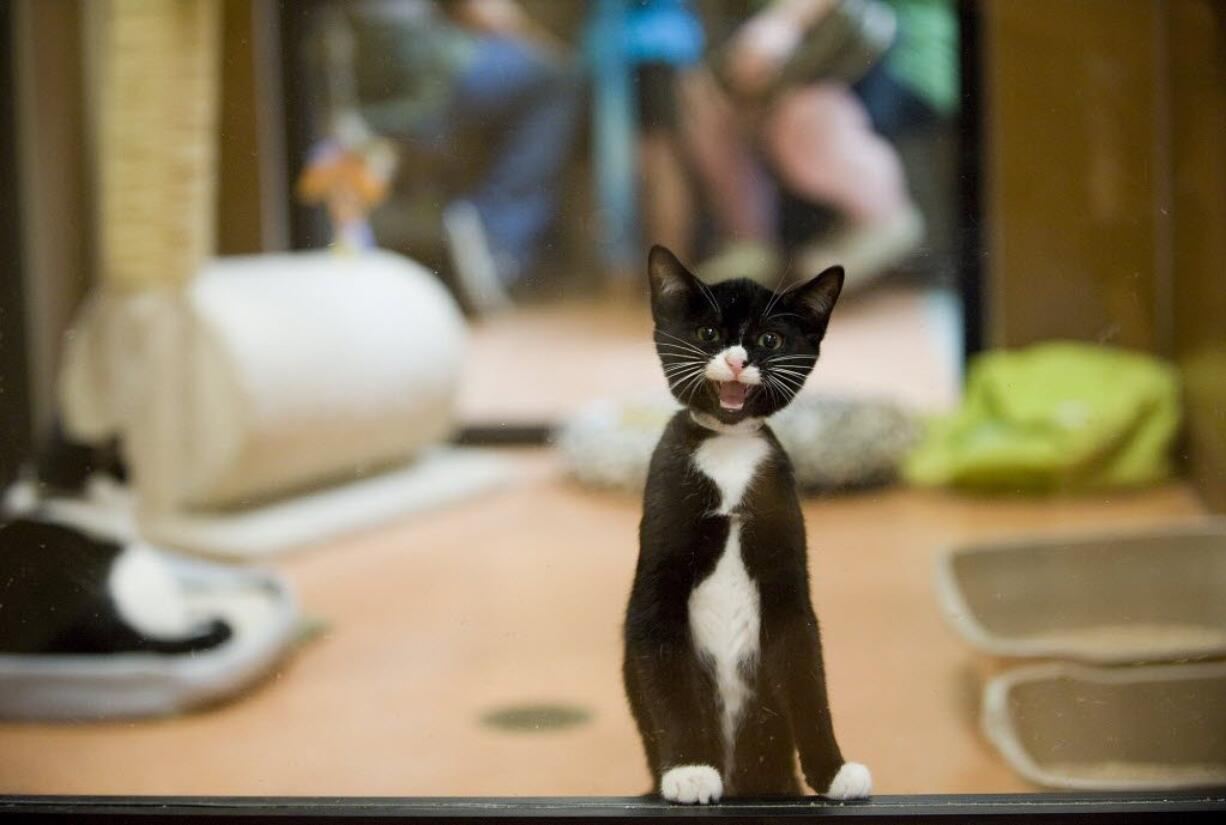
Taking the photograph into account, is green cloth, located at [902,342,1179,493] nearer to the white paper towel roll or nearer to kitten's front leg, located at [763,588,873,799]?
the white paper towel roll

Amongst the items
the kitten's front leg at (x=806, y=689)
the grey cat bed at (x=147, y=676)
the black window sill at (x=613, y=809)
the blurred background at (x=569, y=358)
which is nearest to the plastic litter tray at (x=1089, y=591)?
the blurred background at (x=569, y=358)

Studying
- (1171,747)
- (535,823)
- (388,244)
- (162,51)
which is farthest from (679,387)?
(162,51)

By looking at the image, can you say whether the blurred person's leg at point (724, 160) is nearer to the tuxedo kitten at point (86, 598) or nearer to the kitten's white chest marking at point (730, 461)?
the kitten's white chest marking at point (730, 461)

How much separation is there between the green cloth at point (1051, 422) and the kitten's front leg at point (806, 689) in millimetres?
828

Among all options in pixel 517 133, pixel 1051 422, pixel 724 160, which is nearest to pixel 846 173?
pixel 724 160

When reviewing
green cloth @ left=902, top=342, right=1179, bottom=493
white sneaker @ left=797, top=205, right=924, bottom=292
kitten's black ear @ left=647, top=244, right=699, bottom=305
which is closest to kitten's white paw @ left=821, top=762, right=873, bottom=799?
kitten's black ear @ left=647, top=244, right=699, bottom=305

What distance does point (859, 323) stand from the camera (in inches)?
39.4

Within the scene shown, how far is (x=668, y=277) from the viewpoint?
68cm

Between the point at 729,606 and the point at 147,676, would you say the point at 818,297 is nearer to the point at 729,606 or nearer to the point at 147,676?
the point at 729,606

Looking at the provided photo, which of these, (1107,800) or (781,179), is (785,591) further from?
(781,179)

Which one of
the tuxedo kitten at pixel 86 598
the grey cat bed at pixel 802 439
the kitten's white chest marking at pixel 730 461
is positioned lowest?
the tuxedo kitten at pixel 86 598

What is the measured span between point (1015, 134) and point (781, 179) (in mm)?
239

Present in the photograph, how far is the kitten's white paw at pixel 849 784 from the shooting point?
2.28 ft

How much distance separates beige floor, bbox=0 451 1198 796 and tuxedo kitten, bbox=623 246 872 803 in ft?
0.12
